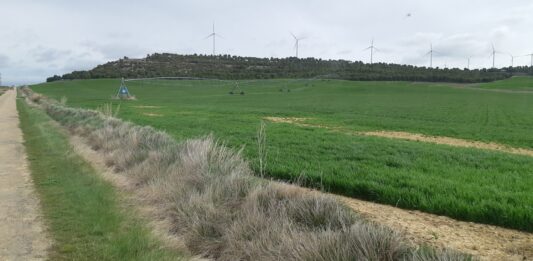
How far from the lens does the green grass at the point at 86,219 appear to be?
20.4 ft

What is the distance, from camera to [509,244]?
619 cm

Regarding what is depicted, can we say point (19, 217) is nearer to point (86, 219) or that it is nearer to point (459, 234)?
point (86, 219)

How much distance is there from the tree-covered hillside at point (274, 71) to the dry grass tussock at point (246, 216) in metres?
138

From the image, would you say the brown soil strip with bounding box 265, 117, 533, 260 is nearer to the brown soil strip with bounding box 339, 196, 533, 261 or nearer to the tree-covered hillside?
the brown soil strip with bounding box 339, 196, 533, 261

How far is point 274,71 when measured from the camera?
586 ft

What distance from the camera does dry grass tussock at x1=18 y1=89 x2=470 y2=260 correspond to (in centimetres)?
493

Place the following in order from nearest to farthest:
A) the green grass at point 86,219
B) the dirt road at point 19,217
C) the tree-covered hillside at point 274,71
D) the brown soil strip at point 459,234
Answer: the brown soil strip at point 459,234 < the green grass at point 86,219 < the dirt road at point 19,217 < the tree-covered hillside at point 274,71

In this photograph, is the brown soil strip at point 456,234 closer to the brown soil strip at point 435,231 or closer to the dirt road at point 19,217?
the brown soil strip at point 435,231

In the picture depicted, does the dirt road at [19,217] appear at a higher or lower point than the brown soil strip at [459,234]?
lower

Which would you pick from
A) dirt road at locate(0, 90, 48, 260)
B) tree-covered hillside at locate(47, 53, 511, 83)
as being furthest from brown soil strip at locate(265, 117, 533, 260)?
tree-covered hillside at locate(47, 53, 511, 83)

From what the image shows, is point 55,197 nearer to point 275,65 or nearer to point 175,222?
point 175,222

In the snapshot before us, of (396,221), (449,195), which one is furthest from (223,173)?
(449,195)

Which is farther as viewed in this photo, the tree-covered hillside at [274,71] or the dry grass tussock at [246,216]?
the tree-covered hillside at [274,71]

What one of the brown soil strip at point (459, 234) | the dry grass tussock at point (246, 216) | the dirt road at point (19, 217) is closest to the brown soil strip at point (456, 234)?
the brown soil strip at point (459, 234)
